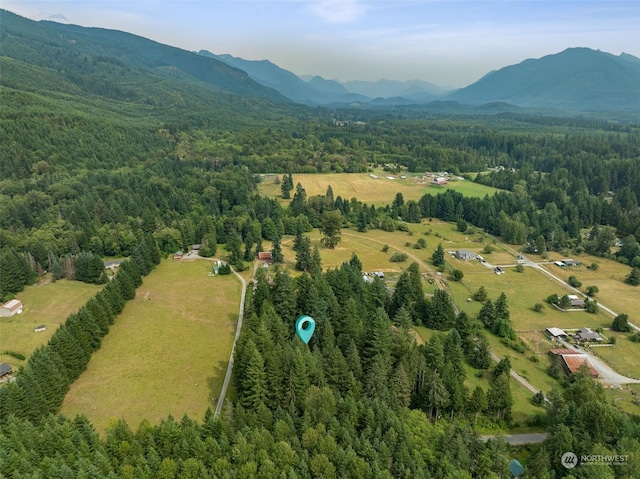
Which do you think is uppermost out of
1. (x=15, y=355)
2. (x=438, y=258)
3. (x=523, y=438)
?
(x=438, y=258)

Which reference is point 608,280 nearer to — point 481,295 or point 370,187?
point 481,295

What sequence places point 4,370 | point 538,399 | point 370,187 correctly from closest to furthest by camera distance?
1. point 538,399
2. point 4,370
3. point 370,187

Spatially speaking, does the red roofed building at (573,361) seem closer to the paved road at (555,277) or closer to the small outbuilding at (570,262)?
the paved road at (555,277)

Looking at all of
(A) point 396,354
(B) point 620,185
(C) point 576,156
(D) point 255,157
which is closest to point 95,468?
(A) point 396,354

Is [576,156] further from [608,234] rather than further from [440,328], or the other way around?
[440,328]

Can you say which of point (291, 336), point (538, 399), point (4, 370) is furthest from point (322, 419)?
point (4, 370)

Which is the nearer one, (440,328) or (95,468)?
(95,468)

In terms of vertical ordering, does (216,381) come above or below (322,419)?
below
